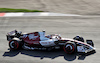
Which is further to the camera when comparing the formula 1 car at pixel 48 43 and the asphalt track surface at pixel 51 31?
the formula 1 car at pixel 48 43

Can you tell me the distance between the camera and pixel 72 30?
19281mm

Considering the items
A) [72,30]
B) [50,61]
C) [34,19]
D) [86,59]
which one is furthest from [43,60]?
[34,19]

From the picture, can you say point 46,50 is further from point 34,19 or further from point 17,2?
point 17,2

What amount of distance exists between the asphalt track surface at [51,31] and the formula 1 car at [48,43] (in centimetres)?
35

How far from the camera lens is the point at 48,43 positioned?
14266mm

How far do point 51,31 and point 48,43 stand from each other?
5083 millimetres

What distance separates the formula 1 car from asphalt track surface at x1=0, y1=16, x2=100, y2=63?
0.35 meters

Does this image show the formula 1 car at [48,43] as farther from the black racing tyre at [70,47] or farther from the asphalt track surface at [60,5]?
the asphalt track surface at [60,5]

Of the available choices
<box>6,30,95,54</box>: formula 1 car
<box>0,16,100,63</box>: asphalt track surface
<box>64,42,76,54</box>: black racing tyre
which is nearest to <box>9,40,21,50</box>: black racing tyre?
<box>6,30,95,54</box>: formula 1 car

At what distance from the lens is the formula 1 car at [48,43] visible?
547 inches

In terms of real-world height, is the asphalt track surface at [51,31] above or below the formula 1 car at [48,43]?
below

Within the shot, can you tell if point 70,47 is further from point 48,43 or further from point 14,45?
point 14,45

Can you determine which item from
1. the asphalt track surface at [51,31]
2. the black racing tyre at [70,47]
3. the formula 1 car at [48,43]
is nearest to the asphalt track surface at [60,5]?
the asphalt track surface at [51,31]

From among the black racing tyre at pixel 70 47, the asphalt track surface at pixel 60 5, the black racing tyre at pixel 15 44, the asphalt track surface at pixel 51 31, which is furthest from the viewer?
the asphalt track surface at pixel 60 5
